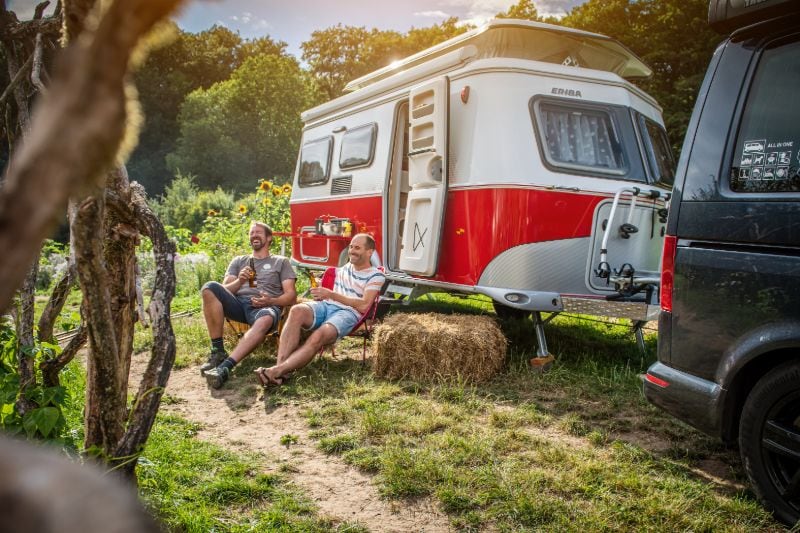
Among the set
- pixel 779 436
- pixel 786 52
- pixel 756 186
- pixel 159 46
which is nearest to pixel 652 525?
pixel 779 436

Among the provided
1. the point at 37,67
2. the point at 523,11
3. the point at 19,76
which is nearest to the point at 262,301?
the point at 19,76

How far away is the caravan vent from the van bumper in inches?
203

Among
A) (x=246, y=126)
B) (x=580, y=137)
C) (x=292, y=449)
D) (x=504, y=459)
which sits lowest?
(x=292, y=449)

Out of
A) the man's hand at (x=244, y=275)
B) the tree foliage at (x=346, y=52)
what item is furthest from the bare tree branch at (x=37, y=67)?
the tree foliage at (x=346, y=52)

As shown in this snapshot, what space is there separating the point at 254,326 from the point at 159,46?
4.75 m

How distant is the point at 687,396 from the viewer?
284cm

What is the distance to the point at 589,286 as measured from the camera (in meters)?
5.35

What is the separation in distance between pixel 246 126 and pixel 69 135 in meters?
37.8

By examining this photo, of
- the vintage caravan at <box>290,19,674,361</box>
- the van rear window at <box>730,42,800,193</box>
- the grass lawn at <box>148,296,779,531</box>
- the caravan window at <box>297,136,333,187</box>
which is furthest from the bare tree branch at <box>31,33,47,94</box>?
the caravan window at <box>297,136,333,187</box>

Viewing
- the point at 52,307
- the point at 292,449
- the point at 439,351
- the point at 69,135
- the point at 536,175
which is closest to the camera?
the point at 69,135

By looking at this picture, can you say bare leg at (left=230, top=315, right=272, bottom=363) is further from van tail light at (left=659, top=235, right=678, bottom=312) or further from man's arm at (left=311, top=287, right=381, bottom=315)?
van tail light at (left=659, top=235, right=678, bottom=312)

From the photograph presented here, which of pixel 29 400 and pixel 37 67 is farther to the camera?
pixel 29 400

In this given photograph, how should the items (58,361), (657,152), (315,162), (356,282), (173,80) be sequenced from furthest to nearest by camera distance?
(173,80) → (315,162) → (657,152) → (356,282) → (58,361)

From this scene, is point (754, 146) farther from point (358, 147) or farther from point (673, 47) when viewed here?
point (673, 47)
